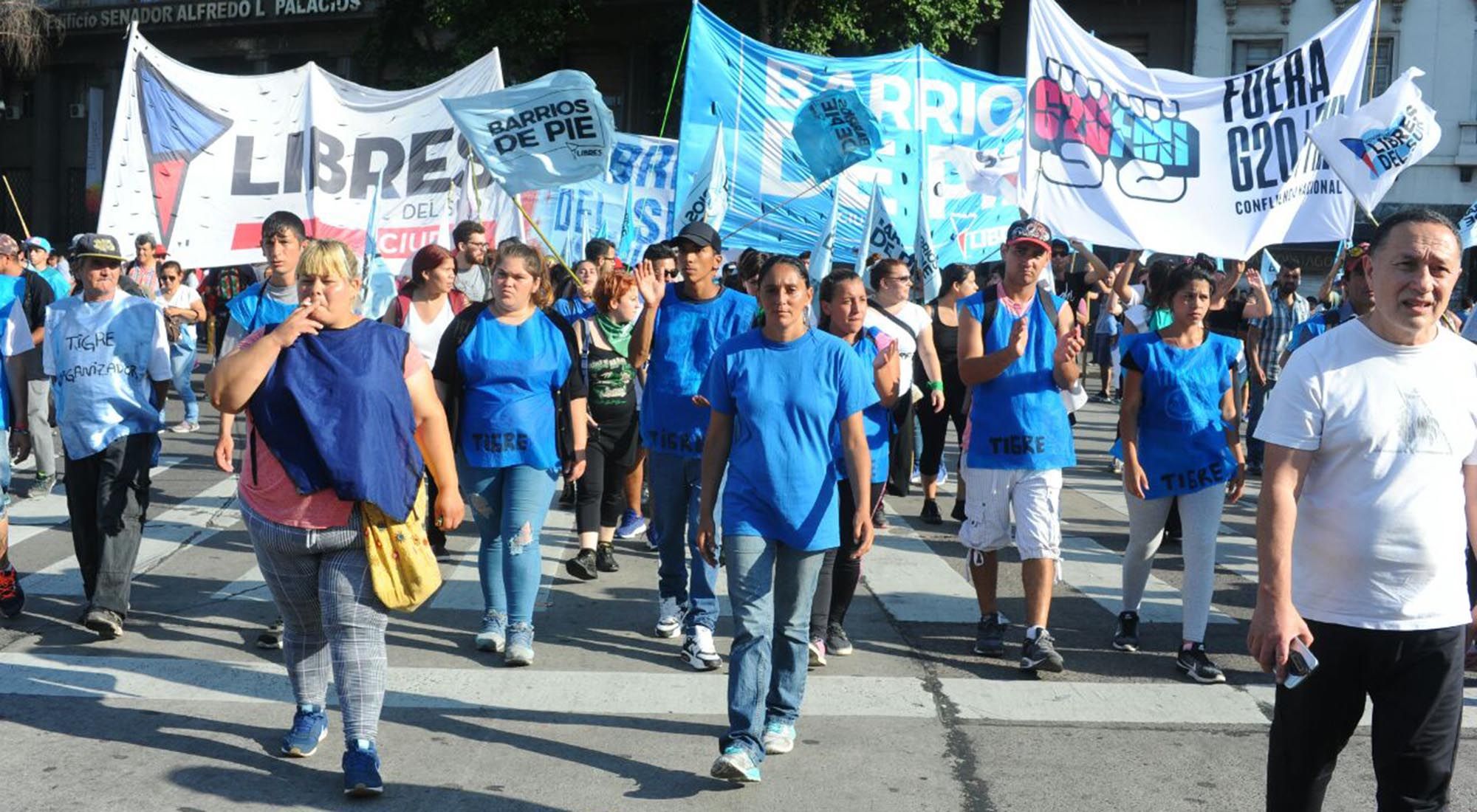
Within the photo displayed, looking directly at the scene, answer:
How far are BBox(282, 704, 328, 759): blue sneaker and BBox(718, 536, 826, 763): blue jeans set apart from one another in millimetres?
1396

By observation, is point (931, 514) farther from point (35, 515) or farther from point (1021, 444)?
point (35, 515)

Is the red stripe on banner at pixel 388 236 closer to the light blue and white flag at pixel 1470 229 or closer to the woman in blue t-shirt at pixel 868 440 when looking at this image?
the woman in blue t-shirt at pixel 868 440

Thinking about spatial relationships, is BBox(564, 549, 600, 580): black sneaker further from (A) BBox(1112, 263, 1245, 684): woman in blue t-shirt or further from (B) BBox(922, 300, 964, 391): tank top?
(B) BBox(922, 300, 964, 391): tank top

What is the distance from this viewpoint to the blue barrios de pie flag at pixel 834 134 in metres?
12.0

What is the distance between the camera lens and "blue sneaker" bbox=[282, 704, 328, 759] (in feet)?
15.8

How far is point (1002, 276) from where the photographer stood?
21.3 ft

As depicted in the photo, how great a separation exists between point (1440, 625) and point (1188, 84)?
6723 millimetres

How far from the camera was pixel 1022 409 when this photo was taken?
6.16m

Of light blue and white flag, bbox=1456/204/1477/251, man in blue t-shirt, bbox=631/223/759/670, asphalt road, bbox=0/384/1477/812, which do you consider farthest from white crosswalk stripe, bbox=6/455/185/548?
light blue and white flag, bbox=1456/204/1477/251

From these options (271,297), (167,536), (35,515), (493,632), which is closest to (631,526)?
(167,536)

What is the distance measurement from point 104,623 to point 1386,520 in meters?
5.35

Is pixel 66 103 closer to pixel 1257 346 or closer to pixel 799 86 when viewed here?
pixel 799 86

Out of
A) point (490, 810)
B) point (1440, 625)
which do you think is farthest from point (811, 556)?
point (1440, 625)

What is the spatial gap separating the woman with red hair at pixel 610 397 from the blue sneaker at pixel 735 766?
3666mm
